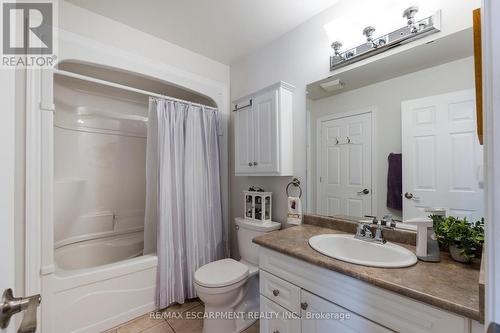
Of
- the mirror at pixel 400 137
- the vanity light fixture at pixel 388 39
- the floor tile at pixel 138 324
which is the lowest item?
the floor tile at pixel 138 324

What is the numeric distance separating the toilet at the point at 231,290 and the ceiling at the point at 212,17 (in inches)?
65.6

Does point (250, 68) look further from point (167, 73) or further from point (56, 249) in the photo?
point (56, 249)

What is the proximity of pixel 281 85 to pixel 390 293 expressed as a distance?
1.48 m

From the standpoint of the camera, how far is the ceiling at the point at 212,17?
5.20 ft

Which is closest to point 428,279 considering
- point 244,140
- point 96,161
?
point 244,140

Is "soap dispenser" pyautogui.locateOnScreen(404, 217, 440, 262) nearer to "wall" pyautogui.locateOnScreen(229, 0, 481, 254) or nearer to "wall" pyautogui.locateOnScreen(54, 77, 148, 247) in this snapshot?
"wall" pyautogui.locateOnScreen(229, 0, 481, 254)

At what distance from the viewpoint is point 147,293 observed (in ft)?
6.06

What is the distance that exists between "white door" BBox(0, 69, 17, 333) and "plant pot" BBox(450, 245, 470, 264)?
5.07 ft

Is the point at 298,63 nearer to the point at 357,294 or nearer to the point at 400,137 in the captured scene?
the point at 400,137

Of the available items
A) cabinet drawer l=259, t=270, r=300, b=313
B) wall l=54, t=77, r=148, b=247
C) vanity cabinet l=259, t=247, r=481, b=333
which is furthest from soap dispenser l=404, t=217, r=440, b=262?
wall l=54, t=77, r=148, b=247

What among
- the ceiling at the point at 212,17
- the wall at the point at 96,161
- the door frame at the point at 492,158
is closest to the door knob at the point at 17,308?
the door frame at the point at 492,158

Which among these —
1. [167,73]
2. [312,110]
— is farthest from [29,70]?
[312,110]

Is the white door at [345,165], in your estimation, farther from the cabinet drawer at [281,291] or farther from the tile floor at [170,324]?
the tile floor at [170,324]

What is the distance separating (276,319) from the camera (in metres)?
1.26
